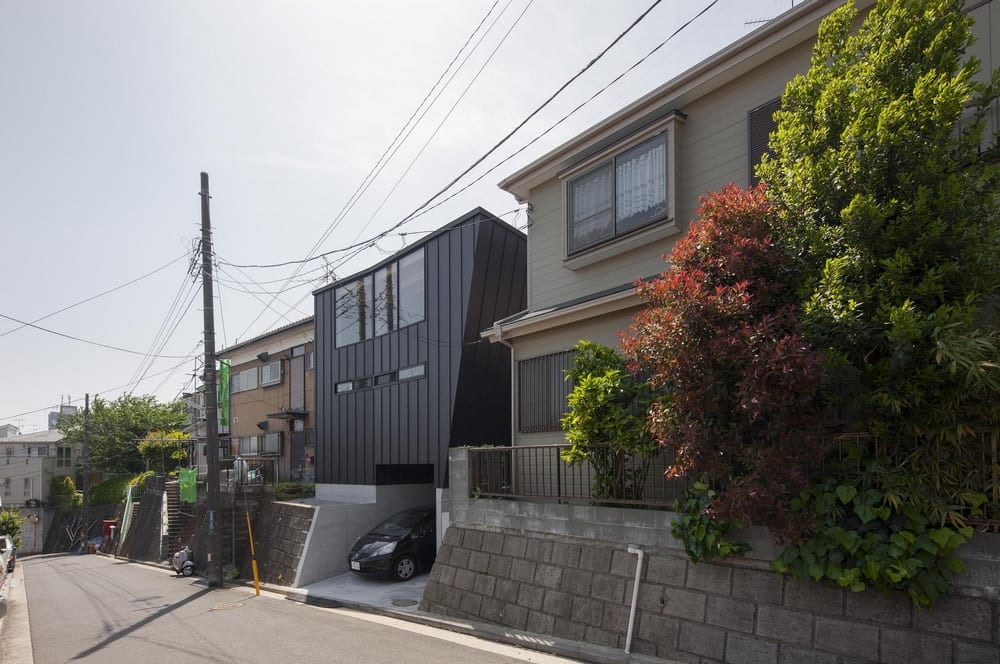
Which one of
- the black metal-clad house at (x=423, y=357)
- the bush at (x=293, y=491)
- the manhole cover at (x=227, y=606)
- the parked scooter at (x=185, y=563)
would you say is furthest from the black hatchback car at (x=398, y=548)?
the parked scooter at (x=185, y=563)

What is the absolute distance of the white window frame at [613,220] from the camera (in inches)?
375

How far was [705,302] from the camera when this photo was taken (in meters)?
6.16

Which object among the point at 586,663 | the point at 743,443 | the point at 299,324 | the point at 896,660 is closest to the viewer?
the point at 896,660

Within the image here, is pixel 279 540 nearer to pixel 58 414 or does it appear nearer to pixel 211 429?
pixel 211 429

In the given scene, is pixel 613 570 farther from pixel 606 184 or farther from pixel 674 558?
pixel 606 184

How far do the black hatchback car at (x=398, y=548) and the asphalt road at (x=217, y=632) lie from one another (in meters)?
1.54

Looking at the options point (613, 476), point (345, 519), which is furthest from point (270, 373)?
point (613, 476)

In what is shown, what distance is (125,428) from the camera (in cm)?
4141

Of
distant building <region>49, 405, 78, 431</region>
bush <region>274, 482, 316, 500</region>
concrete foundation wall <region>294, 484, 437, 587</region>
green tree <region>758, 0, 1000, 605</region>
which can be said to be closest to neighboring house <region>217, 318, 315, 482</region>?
bush <region>274, 482, 316, 500</region>

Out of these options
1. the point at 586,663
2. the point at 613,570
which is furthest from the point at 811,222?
the point at 586,663

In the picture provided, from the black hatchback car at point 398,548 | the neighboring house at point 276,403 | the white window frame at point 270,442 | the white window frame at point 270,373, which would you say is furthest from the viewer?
the white window frame at point 270,373

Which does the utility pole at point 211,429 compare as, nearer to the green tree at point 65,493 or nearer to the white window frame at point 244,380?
the white window frame at point 244,380

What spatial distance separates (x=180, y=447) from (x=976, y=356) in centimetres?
Result: 3722

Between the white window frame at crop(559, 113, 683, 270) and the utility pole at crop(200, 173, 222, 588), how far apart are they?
31.9 ft
